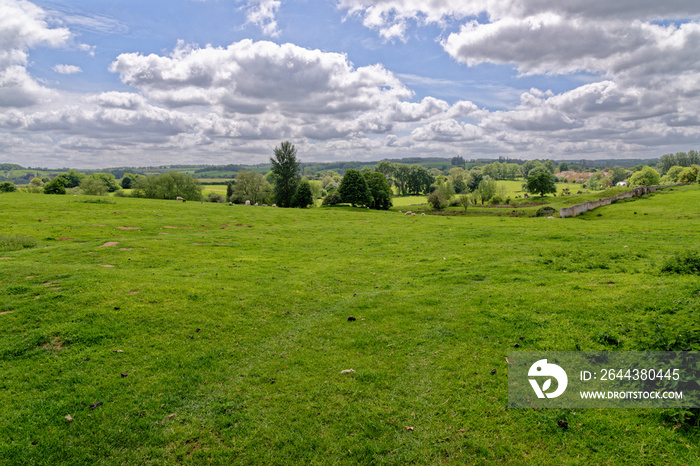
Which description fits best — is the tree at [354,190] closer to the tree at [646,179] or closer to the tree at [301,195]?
the tree at [301,195]

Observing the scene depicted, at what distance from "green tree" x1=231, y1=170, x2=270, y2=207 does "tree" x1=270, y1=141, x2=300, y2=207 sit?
8.07m

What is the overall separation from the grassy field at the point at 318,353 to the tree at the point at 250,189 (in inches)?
2547

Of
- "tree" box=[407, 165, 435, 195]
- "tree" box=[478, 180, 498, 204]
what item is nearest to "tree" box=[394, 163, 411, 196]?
"tree" box=[407, 165, 435, 195]

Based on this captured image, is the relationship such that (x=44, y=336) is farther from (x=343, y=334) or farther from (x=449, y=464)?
(x=449, y=464)

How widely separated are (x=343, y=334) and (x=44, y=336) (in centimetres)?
887

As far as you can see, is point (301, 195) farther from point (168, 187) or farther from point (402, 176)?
point (402, 176)

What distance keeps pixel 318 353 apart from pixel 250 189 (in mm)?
79777

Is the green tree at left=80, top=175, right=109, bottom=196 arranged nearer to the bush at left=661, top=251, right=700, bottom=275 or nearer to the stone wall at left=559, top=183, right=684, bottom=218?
the bush at left=661, top=251, right=700, bottom=275

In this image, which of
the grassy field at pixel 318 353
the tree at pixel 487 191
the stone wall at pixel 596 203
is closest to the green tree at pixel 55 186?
the grassy field at pixel 318 353

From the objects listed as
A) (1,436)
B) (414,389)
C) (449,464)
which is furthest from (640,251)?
(1,436)

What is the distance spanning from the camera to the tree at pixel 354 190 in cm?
7775

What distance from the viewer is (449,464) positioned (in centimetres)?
549

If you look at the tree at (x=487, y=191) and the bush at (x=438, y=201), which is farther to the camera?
the tree at (x=487, y=191)

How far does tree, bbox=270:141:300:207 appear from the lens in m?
75.8
